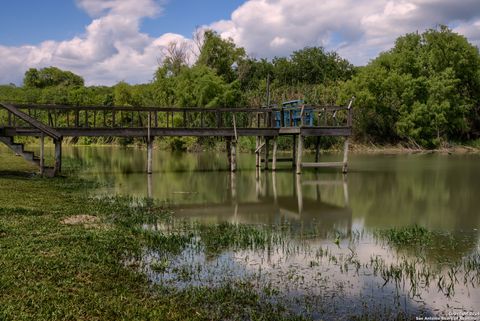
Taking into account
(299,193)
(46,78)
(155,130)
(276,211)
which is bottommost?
(276,211)

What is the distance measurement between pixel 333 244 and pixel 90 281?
20.8 feet

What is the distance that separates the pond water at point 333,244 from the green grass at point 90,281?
52cm

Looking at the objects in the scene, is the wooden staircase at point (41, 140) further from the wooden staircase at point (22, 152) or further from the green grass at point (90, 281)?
the green grass at point (90, 281)

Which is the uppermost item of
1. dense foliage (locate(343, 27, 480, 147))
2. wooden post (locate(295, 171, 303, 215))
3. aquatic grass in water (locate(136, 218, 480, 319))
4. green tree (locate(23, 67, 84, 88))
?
green tree (locate(23, 67, 84, 88))

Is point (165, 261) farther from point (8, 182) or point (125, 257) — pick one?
point (8, 182)

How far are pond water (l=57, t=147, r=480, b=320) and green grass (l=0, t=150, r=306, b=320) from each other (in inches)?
20.4

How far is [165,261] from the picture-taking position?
1065 cm

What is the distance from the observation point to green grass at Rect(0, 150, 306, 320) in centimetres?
762

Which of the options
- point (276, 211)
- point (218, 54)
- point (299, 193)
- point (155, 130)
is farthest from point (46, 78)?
point (276, 211)

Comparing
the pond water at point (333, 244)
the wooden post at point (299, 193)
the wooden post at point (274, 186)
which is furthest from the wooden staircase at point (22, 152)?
the wooden post at point (299, 193)

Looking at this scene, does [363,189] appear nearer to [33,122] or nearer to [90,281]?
[33,122]

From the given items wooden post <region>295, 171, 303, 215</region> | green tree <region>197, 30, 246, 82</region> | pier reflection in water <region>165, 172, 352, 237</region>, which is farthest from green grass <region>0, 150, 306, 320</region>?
green tree <region>197, 30, 246, 82</region>

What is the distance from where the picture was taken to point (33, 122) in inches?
977

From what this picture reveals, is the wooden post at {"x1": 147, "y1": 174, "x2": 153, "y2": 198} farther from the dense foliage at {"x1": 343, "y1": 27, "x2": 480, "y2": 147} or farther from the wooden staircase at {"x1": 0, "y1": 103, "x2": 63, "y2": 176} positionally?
the dense foliage at {"x1": 343, "y1": 27, "x2": 480, "y2": 147}
